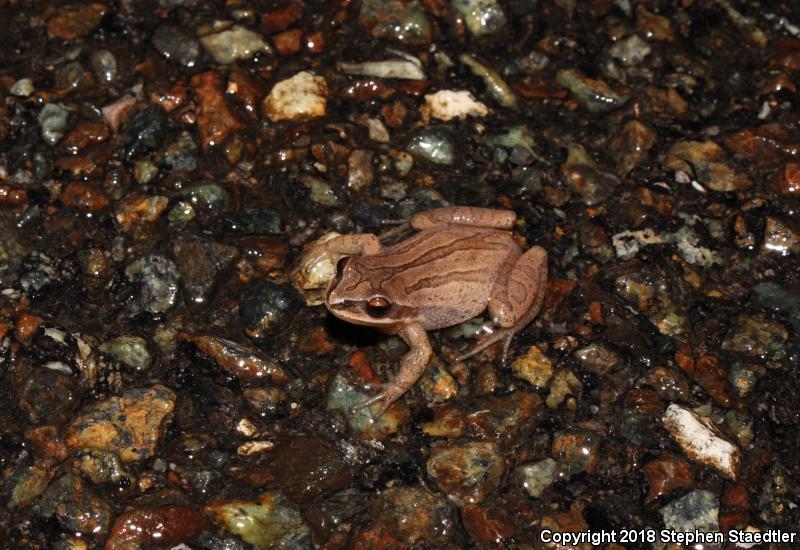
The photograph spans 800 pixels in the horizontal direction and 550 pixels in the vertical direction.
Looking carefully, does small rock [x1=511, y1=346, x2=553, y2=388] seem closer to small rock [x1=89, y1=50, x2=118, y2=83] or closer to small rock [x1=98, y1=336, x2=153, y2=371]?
small rock [x1=98, y1=336, x2=153, y2=371]

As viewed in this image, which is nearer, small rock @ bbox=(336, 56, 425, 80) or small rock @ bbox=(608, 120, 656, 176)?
small rock @ bbox=(608, 120, 656, 176)

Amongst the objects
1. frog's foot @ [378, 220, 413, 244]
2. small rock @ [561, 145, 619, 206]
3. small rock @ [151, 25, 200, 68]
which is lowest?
frog's foot @ [378, 220, 413, 244]

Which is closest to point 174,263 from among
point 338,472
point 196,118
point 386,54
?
point 196,118

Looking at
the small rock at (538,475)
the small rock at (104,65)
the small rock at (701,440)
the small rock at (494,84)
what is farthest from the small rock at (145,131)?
the small rock at (701,440)

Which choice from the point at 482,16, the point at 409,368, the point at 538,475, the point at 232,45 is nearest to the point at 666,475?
the point at 538,475

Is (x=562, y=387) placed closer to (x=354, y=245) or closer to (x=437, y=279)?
(x=437, y=279)

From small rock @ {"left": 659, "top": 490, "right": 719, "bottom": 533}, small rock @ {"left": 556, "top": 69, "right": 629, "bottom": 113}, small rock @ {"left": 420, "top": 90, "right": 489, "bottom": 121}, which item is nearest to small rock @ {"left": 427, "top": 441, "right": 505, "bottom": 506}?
small rock @ {"left": 659, "top": 490, "right": 719, "bottom": 533}

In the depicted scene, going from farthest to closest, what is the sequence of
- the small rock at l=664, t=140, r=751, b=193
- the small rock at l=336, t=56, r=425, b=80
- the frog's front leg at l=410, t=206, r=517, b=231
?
1. the small rock at l=336, t=56, r=425, b=80
2. the small rock at l=664, t=140, r=751, b=193
3. the frog's front leg at l=410, t=206, r=517, b=231

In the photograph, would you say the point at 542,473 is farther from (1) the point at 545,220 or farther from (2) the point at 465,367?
(1) the point at 545,220
